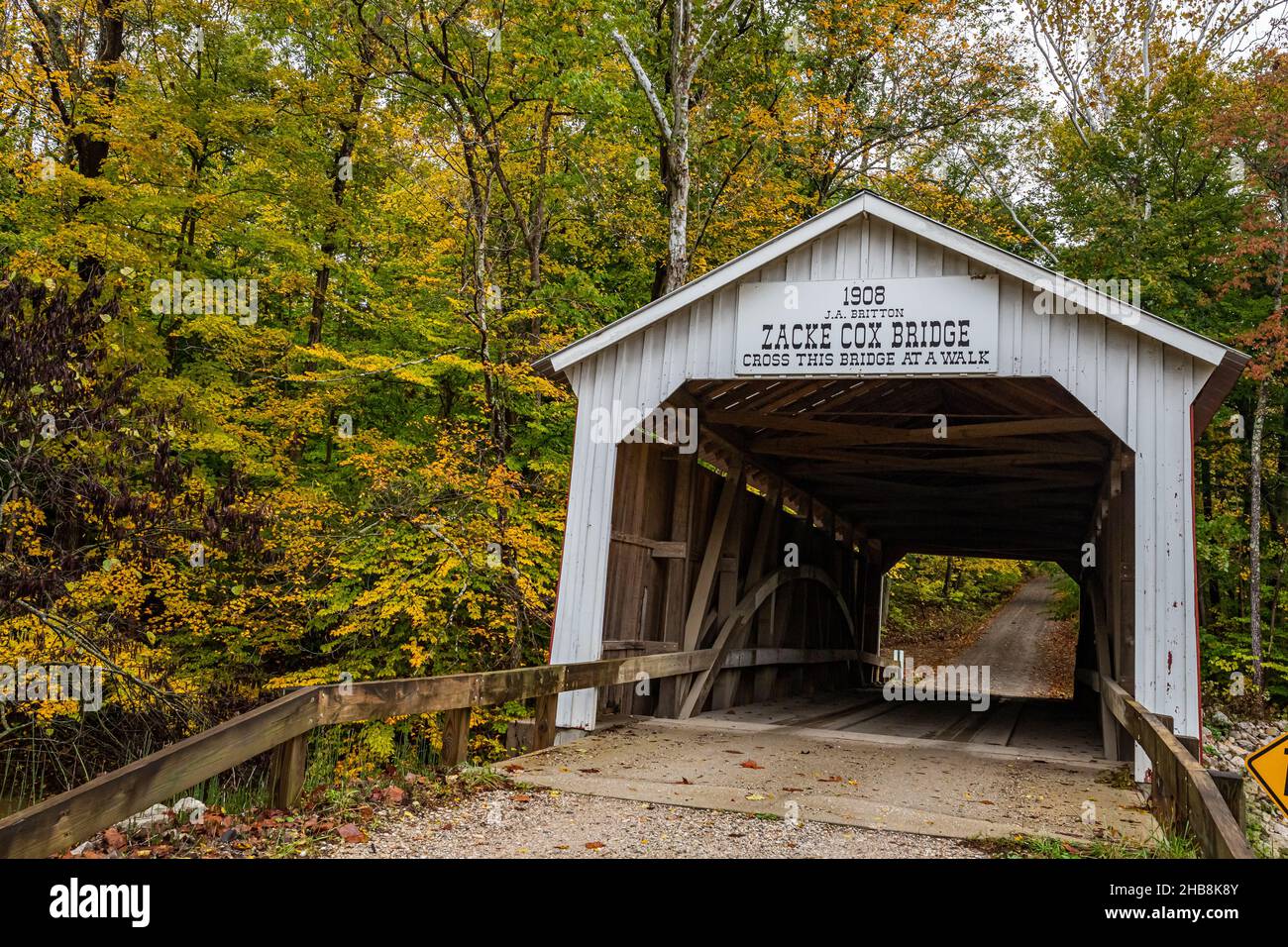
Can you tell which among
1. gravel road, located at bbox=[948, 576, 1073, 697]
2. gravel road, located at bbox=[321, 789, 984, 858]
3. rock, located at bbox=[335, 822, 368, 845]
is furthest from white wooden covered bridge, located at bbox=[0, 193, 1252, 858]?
gravel road, located at bbox=[948, 576, 1073, 697]

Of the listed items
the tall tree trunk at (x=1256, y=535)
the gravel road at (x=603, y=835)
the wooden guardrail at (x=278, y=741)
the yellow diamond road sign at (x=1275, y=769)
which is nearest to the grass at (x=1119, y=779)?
the gravel road at (x=603, y=835)

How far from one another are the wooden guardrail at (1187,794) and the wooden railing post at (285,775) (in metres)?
3.77

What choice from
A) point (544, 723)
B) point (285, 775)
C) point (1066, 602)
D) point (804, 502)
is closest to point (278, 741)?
point (285, 775)

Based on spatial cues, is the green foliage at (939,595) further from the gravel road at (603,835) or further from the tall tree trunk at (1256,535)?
the gravel road at (603,835)

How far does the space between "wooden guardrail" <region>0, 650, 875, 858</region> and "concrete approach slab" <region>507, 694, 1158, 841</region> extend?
507 millimetres

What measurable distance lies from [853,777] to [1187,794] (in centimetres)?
283

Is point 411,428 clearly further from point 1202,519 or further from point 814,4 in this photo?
point 1202,519

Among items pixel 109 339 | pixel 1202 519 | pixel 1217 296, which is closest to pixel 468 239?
pixel 109 339

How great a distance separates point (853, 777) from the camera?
21.5 ft

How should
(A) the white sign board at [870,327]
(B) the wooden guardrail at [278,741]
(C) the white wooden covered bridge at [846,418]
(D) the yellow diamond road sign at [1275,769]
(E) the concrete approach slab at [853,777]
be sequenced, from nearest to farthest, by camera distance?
(B) the wooden guardrail at [278,741] → (D) the yellow diamond road sign at [1275,769] → (E) the concrete approach slab at [853,777] → (C) the white wooden covered bridge at [846,418] → (A) the white sign board at [870,327]

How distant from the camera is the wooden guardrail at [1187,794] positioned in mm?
3197

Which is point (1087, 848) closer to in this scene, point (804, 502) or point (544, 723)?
point (544, 723)

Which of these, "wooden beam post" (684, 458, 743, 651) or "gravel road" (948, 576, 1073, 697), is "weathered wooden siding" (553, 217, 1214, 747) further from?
"gravel road" (948, 576, 1073, 697)
